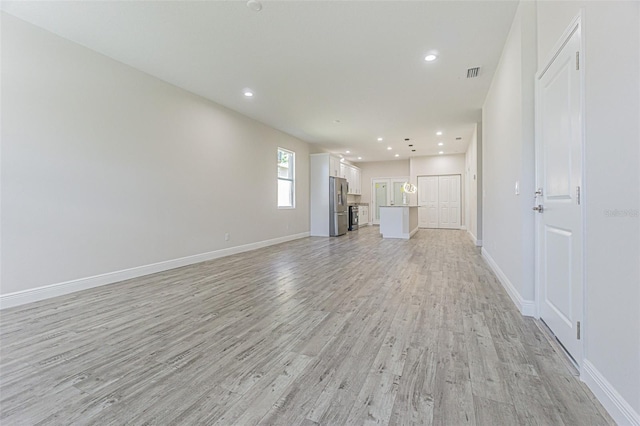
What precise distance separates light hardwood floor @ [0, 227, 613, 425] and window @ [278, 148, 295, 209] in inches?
166

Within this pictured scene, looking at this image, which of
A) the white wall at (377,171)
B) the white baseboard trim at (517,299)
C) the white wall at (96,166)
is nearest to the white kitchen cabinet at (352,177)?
the white wall at (377,171)

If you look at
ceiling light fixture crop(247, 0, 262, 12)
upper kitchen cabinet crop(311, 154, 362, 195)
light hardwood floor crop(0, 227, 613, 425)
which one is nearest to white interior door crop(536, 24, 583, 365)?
light hardwood floor crop(0, 227, 613, 425)

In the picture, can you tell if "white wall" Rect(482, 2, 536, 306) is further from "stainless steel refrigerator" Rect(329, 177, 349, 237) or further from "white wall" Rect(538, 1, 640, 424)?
"stainless steel refrigerator" Rect(329, 177, 349, 237)

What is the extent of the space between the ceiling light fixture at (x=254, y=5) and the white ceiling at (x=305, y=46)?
51 millimetres

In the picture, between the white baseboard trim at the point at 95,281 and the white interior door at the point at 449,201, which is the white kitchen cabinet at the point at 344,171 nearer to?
the white interior door at the point at 449,201

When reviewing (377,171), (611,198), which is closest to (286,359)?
(611,198)

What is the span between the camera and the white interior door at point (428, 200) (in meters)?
10.9

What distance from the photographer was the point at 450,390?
1464 millimetres

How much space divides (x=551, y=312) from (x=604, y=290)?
0.92 m

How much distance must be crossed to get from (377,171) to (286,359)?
36.6ft

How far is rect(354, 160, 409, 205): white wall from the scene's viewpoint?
1186cm

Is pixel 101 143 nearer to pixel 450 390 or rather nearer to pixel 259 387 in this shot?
pixel 259 387

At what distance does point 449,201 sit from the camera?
10703 mm

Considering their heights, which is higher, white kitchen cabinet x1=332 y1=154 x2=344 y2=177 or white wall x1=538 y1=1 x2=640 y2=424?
white kitchen cabinet x1=332 y1=154 x2=344 y2=177
